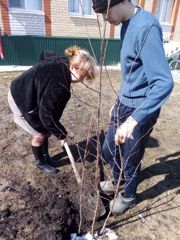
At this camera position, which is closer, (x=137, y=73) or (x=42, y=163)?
(x=137, y=73)

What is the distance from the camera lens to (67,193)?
261 cm

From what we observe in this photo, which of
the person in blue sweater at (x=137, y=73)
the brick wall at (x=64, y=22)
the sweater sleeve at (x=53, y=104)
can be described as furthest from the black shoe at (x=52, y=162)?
the brick wall at (x=64, y=22)

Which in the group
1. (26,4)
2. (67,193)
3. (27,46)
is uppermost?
(26,4)

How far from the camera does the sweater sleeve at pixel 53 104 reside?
2.29 meters

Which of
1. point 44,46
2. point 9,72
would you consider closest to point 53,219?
point 9,72

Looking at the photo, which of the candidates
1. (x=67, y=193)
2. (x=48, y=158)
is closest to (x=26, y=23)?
(x=48, y=158)

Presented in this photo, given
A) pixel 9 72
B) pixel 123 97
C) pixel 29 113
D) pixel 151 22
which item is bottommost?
pixel 9 72

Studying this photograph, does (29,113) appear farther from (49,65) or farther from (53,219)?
(53,219)

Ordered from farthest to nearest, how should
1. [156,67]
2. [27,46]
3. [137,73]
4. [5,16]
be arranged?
[5,16] < [27,46] < [137,73] < [156,67]

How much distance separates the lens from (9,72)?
6957 mm

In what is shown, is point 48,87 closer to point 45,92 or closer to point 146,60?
point 45,92

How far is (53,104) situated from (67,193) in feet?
3.04

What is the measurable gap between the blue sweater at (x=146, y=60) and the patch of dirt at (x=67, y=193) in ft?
1.11

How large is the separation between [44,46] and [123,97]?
6.62 metres
